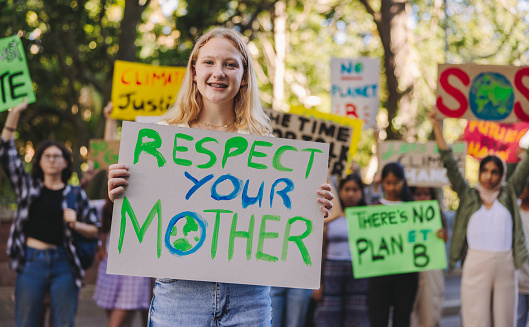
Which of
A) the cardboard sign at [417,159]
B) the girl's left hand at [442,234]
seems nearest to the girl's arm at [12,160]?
the girl's left hand at [442,234]

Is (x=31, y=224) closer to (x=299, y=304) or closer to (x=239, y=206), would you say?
(x=299, y=304)

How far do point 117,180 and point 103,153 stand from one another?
4702 millimetres

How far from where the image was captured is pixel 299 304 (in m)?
6.06

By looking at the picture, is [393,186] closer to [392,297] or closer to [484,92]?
[392,297]

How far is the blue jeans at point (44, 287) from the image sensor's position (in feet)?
16.9

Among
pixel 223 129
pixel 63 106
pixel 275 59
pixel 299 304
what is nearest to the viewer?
pixel 223 129

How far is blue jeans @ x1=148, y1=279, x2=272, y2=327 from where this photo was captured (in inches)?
102

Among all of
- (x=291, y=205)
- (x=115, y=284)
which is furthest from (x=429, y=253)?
(x=291, y=205)

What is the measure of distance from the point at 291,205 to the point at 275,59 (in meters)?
17.1

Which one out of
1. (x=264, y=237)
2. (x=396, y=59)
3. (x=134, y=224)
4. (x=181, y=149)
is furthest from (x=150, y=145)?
(x=396, y=59)

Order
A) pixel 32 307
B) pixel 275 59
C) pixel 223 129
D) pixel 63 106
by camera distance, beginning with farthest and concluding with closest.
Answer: pixel 275 59
pixel 63 106
pixel 32 307
pixel 223 129

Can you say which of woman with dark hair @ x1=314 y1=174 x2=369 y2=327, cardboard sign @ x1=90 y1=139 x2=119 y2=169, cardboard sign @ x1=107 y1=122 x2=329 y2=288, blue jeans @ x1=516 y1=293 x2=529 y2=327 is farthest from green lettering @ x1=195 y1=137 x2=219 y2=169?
blue jeans @ x1=516 y1=293 x2=529 y2=327

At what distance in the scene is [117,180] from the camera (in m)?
2.57

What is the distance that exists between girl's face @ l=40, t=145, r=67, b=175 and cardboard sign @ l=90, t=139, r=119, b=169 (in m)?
1.43
